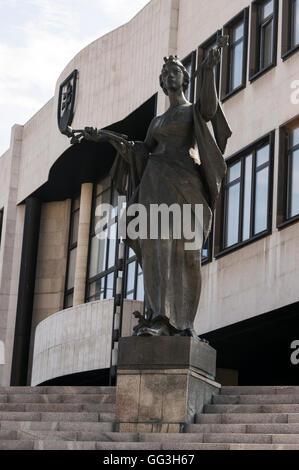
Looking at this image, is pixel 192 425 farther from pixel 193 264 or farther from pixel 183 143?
pixel 183 143

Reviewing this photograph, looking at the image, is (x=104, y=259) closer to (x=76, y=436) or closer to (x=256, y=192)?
(x=256, y=192)

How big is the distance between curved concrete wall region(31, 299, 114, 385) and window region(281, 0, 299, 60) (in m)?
9.01

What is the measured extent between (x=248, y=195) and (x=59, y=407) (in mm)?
12295

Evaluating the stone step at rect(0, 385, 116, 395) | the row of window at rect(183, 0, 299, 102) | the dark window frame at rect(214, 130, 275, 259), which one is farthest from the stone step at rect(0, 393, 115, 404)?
the row of window at rect(183, 0, 299, 102)

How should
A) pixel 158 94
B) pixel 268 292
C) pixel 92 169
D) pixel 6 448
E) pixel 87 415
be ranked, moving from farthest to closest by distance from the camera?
pixel 92 169 < pixel 158 94 < pixel 268 292 < pixel 87 415 < pixel 6 448

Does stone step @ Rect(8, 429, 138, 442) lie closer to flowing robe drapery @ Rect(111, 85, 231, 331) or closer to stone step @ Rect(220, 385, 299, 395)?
flowing robe drapery @ Rect(111, 85, 231, 331)

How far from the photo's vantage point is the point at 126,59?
3488 centimetres

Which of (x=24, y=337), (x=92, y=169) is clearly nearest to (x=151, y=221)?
(x=92, y=169)

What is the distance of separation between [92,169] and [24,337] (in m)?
6.33

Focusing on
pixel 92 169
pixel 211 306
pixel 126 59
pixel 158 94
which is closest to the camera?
pixel 211 306

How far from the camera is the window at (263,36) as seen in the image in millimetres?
26156

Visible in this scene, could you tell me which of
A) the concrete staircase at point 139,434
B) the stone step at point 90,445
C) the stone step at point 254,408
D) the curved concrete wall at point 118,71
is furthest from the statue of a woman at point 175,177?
the curved concrete wall at point 118,71

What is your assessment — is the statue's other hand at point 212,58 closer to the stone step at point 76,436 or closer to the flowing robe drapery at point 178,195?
the flowing robe drapery at point 178,195

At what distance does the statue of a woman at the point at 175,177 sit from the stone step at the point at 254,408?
854 mm
